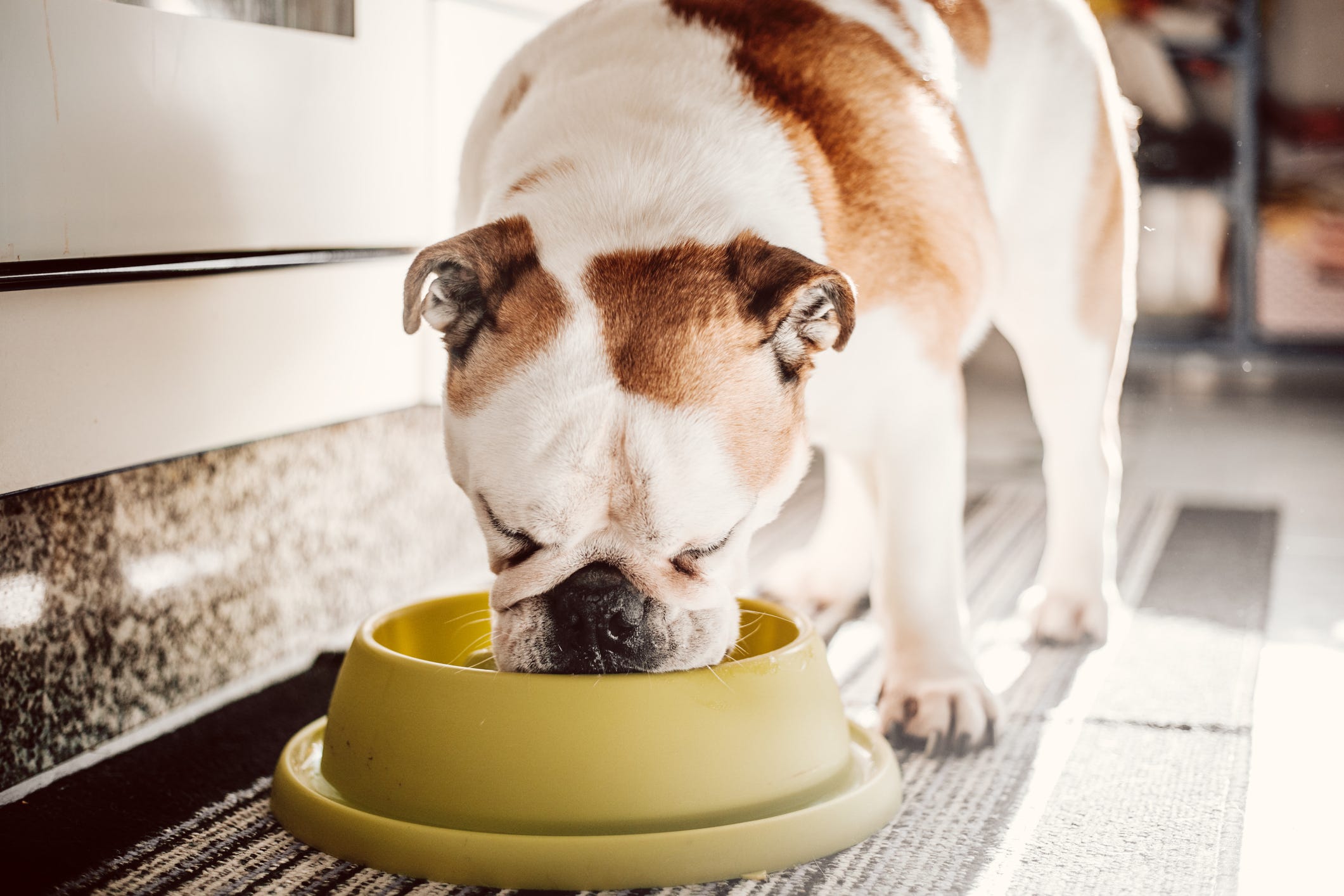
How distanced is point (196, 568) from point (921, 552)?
1.11 metres

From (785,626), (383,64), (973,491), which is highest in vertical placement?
(383,64)

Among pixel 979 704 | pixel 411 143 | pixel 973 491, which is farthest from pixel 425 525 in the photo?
pixel 973 491

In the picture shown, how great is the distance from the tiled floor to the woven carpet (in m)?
0.05

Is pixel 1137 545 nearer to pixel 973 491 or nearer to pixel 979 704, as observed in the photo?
pixel 973 491

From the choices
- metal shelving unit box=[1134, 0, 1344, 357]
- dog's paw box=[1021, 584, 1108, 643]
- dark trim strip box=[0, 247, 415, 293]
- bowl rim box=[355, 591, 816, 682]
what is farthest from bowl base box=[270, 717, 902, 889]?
metal shelving unit box=[1134, 0, 1344, 357]

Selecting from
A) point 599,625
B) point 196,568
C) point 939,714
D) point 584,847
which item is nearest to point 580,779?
point 584,847

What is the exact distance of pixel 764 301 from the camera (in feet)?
5.18

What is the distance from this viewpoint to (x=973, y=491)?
3.72 m

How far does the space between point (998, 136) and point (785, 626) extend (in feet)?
3.19

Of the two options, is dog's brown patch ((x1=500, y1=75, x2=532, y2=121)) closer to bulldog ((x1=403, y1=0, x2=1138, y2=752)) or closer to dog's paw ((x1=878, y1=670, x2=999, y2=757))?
bulldog ((x1=403, y1=0, x2=1138, y2=752))

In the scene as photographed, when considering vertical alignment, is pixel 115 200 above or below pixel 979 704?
above

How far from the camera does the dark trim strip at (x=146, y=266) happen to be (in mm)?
1705

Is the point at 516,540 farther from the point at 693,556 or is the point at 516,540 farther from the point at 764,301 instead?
the point at 764,301

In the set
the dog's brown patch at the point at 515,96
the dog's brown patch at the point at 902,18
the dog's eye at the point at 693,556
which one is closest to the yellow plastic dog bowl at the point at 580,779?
the dog's eye at the point at 693,556
